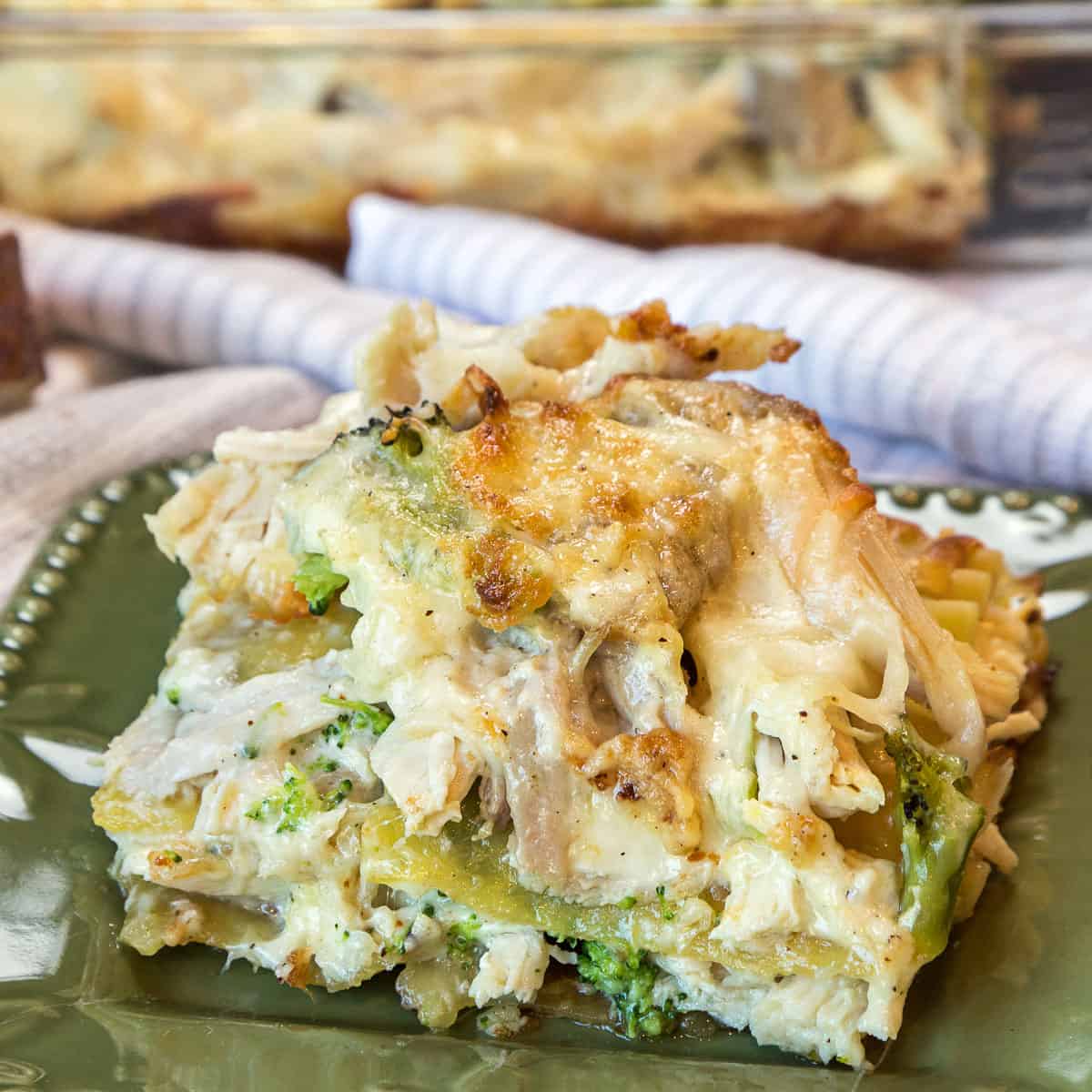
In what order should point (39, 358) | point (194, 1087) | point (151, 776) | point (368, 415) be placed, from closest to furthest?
1. point (194, 1087)
2. point (151, 776)
3. point (368, 415)
4. point (39, 358)

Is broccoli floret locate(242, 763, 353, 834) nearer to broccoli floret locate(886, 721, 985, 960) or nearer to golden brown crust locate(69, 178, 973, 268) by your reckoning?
broccoli floret locate(886, 721, 985, 960)

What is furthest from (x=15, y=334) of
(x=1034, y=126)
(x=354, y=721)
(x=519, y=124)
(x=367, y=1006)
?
(x=1034, y=126)

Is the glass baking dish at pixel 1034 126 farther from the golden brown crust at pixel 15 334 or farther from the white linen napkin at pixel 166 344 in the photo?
the golden brown crust at pixel 15 334

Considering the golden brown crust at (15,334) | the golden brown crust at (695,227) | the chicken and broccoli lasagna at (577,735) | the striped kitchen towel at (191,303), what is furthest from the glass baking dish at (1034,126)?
the chicken and broccoli lasagna at (577,735)

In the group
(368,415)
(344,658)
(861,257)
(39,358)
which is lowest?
(861,257)

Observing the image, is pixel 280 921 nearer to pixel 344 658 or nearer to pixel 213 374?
pixel 344 658

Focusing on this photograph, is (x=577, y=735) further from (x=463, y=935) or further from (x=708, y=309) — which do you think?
(x=708, y=309)

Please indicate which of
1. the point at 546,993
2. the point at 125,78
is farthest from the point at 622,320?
the point at 125,78
